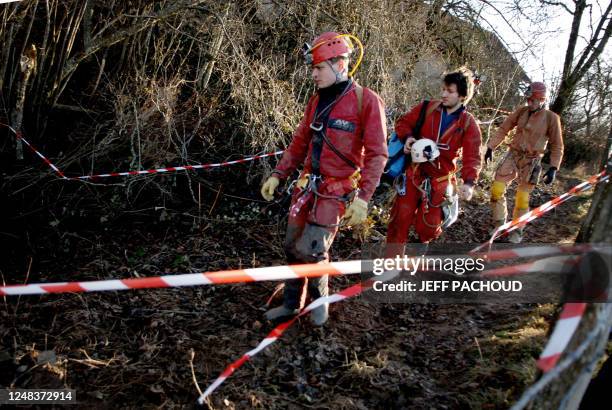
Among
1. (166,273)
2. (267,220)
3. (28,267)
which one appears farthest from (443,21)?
→ (28,267)

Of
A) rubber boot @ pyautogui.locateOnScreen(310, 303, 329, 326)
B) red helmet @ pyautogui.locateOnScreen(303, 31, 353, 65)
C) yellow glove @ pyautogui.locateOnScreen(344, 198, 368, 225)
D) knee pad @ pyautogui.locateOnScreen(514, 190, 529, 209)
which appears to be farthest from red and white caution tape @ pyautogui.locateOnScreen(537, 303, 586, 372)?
knee pad @ pyautogui.locateOnScreen(514, 190, 529, 209)

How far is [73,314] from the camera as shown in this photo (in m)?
3.69

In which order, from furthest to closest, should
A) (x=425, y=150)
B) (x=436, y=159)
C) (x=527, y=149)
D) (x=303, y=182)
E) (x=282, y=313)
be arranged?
(x=527, y=149) → (x=436, y=159) → (x=425, y=150) → (x=282, y=313) → (x=303, y=182)

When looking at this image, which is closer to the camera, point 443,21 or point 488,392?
point 488,392

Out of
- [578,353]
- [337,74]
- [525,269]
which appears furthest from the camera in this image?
[525,269]

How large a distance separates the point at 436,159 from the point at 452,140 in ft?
0.77

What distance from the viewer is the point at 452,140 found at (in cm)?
405

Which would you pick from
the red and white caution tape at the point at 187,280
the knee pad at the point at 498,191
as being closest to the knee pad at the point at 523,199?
the knee pad at the point at 498,191

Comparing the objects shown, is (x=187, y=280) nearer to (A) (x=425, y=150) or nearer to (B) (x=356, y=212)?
(B) (x=356, y=212)

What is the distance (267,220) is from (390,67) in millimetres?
A: 4139

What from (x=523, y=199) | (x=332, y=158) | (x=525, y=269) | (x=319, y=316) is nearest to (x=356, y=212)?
(x=332, y=158)

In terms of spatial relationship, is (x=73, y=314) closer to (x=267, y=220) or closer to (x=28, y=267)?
(x=28, y=267)

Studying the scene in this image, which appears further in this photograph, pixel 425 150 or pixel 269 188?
pixel 425 150

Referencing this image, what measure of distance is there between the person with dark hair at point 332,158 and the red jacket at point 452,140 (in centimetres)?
90
